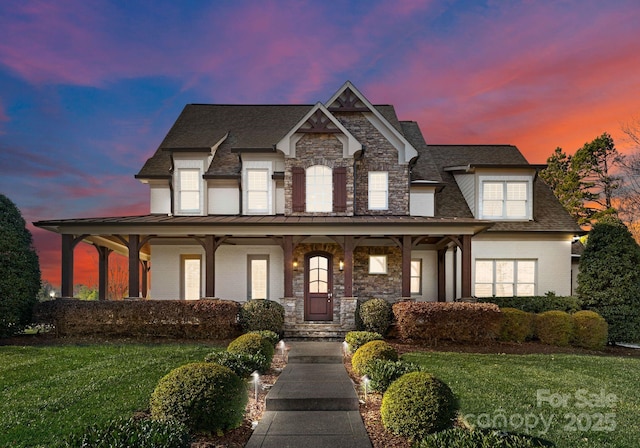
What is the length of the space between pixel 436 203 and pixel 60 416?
16.0 m

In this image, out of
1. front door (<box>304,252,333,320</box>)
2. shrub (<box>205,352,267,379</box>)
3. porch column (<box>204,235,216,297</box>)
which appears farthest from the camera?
front door (<box>304,252,333,320</box>)

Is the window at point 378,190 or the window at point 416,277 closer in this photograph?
the window at point 378,190

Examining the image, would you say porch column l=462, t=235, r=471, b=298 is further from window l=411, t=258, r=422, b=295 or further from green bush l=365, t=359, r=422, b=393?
green bush l=365, t=359, r=422, b=393

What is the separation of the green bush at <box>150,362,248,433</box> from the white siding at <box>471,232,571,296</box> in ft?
46.7

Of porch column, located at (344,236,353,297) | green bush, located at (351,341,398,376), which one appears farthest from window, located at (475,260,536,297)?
green bush, located at (351,341,398,376)

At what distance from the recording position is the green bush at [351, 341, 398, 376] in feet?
27.0

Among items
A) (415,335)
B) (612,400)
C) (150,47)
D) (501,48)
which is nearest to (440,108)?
(501,48)

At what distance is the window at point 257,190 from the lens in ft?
57.3

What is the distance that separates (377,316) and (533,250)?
8.35 m

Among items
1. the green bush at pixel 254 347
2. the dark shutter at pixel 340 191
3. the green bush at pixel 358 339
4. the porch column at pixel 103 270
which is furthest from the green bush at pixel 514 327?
the porch column at pixel 103 270

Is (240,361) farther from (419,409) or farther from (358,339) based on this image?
(419,409)

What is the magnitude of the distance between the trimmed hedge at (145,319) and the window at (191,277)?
12.8 feet

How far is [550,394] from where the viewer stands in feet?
24.3

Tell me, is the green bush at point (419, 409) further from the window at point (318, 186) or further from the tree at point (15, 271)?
the tree at point (15, 271)
